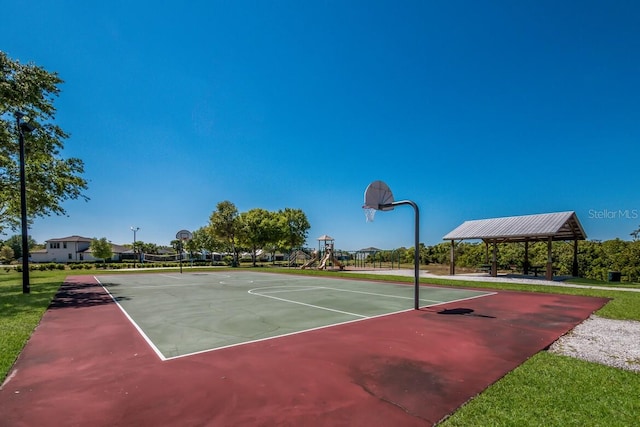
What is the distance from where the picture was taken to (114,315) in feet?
29.7

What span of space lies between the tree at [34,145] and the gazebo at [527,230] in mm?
24470

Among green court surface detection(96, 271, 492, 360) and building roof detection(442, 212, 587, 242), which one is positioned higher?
building roof detection(442, 212, 587, 242)

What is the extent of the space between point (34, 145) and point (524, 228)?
2830cm

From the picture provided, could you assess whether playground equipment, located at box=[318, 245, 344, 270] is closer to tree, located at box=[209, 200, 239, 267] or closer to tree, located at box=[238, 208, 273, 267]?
tree, located at box=[238, 208, 273, 267]

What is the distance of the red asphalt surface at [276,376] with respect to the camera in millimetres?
3416

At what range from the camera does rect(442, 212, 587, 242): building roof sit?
19.2 m

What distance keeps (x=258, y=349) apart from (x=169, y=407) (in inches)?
87.2

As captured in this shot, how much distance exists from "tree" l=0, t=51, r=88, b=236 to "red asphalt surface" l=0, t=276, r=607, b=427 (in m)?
12.5

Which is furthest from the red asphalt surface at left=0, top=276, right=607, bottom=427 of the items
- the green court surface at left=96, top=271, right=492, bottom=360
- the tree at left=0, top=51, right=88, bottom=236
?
the tree at left=0, top=51, right=88, bottom=236

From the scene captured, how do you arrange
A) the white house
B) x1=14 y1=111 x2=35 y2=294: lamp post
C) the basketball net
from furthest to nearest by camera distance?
the white house, x1=14 y1=111 x2=35 y2=294: lamp post, the basketball net

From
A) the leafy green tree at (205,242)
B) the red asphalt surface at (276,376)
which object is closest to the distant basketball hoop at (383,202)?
the red asphalt surface at (276,376)

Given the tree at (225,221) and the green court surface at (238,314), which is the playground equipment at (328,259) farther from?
the green court surface at (238,314)

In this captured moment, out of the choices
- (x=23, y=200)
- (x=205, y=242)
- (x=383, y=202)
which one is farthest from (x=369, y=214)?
(x=205, y=242)

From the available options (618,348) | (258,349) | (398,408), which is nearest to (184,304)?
(258,349)
